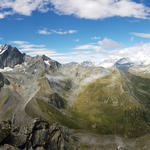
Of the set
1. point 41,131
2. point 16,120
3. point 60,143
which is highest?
point 41,131

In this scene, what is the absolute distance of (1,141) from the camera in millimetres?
44625

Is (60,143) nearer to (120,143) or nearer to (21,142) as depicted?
(21,142)

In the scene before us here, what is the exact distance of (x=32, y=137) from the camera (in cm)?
5175

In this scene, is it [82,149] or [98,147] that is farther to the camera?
[98,147]

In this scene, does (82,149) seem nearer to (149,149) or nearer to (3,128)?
(149,149)

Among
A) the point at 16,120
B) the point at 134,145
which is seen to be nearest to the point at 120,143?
the point at 134,145

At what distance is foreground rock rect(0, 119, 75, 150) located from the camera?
46.5 meters

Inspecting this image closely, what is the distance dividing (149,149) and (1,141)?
184628 millimetres

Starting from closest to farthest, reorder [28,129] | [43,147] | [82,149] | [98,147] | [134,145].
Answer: [43,147] < [28,129] < [82,149] < [98,147] < [134,145]

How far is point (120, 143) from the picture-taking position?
637 ft

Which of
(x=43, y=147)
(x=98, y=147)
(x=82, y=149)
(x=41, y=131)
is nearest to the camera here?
(x=43, y=147)

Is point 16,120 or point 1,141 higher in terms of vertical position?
point 1,141

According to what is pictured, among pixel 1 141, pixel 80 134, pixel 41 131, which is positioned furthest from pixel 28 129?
pixel 80 134

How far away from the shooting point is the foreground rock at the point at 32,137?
1830 inches
